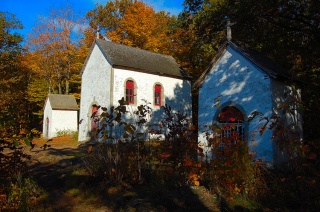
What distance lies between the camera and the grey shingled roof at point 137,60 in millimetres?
20141

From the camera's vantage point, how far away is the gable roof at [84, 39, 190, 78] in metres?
20.1

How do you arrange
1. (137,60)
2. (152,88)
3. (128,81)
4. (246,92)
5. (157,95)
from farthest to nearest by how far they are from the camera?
(157,95) < (152,88) < (137,60) < (128,81) < (246,92)

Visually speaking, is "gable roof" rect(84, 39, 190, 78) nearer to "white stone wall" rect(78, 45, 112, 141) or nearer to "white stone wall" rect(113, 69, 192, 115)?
"white stone wall" rect(113, 69, 192, 115)

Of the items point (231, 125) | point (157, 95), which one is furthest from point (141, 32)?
point (231, 125)

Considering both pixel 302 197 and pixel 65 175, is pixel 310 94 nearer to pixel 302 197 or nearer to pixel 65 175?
pixel 302 197

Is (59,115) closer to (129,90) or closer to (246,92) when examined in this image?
(129,90)

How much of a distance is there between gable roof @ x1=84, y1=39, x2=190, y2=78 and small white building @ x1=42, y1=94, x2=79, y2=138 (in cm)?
1180

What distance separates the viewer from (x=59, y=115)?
3020 centimetres

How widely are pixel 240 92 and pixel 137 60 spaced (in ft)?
36.2

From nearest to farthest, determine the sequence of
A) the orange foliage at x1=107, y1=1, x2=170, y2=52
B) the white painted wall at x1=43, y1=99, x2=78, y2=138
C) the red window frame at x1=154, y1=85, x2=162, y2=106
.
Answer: the red window frame at x1=154, y1=85, x2=162, y2=106, the white painted wall at x1=43, y1=99, x2=78, y2=138, the orange foliage at x1=107, y1=1, x2=170, y2=52

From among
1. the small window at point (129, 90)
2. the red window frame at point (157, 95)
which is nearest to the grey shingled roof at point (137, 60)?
the small window at point (129, 90)

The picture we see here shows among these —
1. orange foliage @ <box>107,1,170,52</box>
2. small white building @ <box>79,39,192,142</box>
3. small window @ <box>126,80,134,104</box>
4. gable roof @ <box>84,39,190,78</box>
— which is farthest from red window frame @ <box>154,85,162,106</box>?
orange foliage @ <box>107,1,170,52</box>

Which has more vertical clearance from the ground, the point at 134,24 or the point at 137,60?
the point at 134,24

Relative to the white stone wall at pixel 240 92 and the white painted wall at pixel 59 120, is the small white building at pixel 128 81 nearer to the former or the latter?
the white stone wall at pixel 240 92
